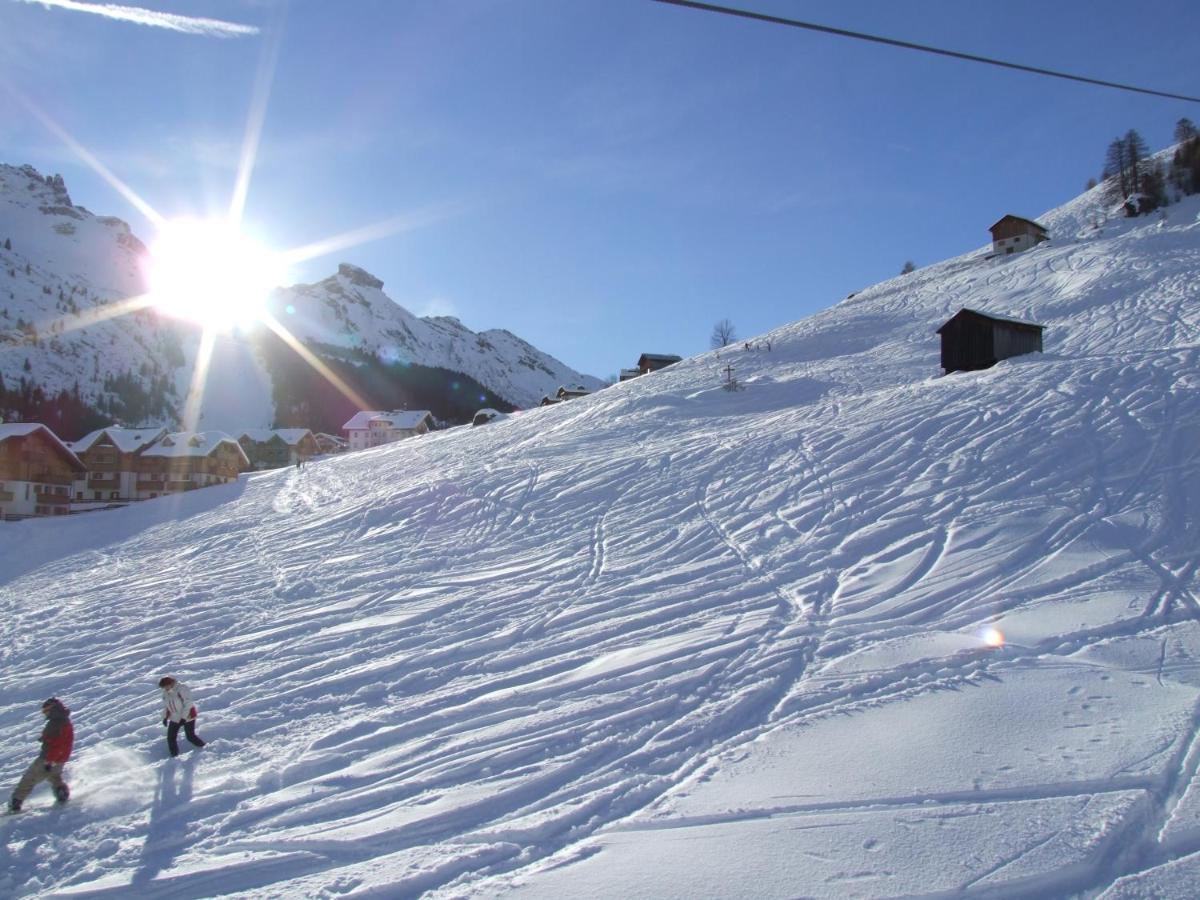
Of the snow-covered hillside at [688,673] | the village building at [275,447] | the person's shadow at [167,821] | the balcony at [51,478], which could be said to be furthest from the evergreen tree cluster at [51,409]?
the person's shadow at [167,821]

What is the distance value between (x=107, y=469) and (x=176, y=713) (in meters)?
60.0

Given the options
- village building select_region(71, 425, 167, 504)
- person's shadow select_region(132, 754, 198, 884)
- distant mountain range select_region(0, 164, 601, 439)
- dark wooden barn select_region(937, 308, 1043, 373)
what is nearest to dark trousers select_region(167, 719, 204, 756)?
person's shadow select_region(132, 754, 198, 884)

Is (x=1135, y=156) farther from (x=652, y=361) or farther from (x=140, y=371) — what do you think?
(x=140, y=371)

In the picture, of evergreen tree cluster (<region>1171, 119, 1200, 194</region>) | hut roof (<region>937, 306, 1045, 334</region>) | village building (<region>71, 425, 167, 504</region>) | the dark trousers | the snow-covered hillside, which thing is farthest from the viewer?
evergreen tree cluster (<region>1171, 119, 1200, 194</region>)

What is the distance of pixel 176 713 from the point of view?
29.3 feet

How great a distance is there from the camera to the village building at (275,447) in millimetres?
85250

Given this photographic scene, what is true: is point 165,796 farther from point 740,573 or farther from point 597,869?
point 740,573

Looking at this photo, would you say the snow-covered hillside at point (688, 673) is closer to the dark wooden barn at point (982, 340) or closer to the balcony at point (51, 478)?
the dark wooden barn at point (982, 340)

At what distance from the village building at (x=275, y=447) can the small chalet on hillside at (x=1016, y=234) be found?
74565 mm

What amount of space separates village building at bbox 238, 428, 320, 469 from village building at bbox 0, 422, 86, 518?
112 ft

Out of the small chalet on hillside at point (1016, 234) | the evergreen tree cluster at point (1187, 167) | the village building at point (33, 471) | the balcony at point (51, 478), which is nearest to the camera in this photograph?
the village building at point (33, 471)

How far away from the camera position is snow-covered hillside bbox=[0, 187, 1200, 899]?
18.1 feet

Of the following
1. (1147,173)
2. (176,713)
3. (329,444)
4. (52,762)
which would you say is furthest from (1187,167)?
(329,444)

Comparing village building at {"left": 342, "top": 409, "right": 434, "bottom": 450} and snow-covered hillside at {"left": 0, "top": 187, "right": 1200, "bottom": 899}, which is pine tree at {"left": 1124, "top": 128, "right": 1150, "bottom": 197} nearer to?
snow-covered hillside at {"left": 0, "top": 187, "right": 1200, "bottom": 899}
